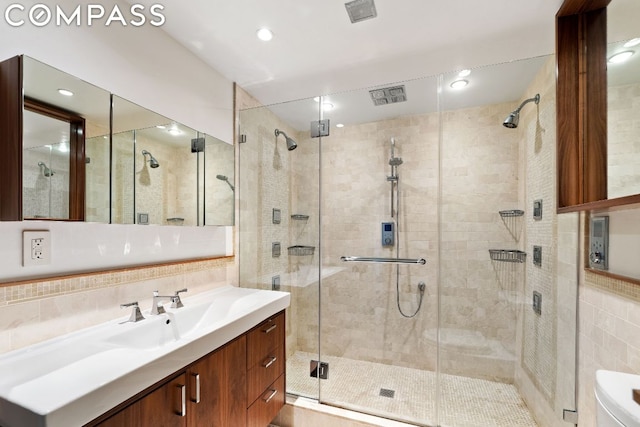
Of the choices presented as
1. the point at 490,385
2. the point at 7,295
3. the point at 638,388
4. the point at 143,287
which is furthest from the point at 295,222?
the point at 638,388

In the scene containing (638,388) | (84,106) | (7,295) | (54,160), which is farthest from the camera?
(84,106)

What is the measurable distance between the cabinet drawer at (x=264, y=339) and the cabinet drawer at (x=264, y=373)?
3 cm

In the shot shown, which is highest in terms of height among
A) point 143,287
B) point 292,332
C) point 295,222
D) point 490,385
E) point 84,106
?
point 84,106

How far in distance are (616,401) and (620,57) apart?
1278 mm

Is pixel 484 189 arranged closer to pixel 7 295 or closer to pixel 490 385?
pixel 490 385

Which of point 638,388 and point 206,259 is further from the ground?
point 206,259

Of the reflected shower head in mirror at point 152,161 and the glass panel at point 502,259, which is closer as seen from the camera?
the reflected shower head in mirror at point 152,161

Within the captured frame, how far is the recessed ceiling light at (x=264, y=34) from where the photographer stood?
1776 mm

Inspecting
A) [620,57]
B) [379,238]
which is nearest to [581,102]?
[620,57]

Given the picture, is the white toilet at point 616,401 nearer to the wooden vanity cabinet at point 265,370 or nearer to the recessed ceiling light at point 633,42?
the recessed ceiling light at point 633,42

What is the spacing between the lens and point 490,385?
2029 millimetres

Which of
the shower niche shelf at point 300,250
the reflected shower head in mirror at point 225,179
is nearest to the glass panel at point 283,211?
the shower niche shelf at point 300,250

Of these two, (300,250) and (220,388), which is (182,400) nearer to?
→ (220,388)

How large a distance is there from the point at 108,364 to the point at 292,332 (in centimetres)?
156
